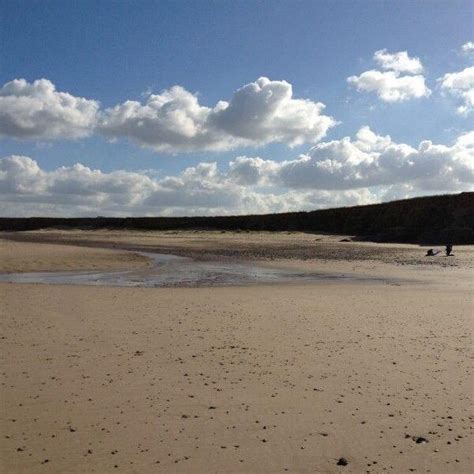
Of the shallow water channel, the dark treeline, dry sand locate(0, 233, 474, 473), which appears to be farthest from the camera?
the dark treeline

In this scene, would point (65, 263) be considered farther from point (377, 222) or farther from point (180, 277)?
point (377, 222)

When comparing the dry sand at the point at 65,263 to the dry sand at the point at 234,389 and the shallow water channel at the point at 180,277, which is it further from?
the dry sand at the point at 234,389

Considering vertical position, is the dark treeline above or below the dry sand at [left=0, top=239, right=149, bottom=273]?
above

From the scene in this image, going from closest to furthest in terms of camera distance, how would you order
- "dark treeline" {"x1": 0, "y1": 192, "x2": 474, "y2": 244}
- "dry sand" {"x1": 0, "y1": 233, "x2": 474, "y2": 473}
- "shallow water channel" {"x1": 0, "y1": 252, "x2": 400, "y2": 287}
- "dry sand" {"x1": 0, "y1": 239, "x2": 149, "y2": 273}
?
"dry sand" {"x1": 0, "y1": 233, "x2": 474, "y2": 473} < "shallow water channel" {"x1": 0, "y1": 252, "x2": 400, "y2": 287} < "dry sand" {"x1": 0, "y1": 239, "x2": 149, "y2": 273} < "dark treeline" {"x1": 0, "y1": 192, "x2": 474, "y2": 244}

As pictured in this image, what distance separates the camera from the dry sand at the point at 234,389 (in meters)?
4.46

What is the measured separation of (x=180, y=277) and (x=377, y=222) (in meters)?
48.0

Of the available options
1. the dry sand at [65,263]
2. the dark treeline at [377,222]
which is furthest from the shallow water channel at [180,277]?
the dark treeline at [377,222]

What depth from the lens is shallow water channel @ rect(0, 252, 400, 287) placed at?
17.2 m

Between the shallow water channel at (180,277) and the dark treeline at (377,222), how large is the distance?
27913mm

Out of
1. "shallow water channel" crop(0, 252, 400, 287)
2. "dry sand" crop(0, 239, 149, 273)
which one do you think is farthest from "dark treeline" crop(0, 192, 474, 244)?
"dry sand" crop(0, 239, 149, 273)

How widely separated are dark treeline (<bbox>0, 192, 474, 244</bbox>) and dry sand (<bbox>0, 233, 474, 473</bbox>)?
38.2 meters

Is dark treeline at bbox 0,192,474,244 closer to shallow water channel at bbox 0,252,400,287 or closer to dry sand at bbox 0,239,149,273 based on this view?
shallow water channel at bbox 0,252,400,287

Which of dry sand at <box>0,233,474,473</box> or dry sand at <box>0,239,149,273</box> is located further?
dry sand at <box>0,239,149,273</box>

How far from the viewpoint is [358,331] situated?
29.0ft
